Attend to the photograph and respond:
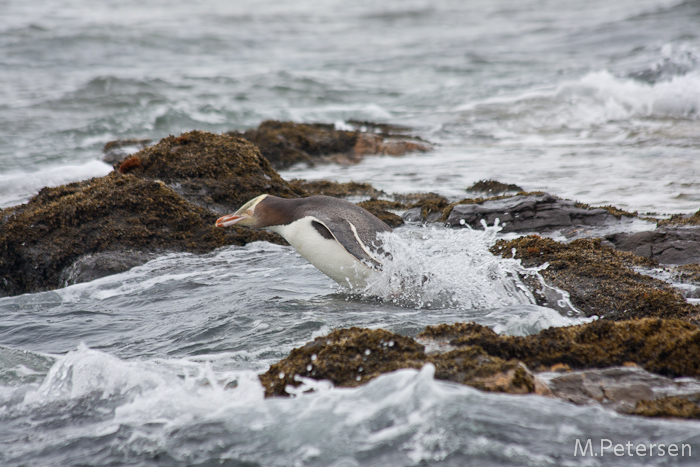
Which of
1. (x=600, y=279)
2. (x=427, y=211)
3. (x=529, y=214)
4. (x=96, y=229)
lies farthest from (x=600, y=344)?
(x=96, y=229)

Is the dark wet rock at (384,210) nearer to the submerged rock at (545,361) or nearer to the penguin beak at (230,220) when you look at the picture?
the penguin beak at (230,220)

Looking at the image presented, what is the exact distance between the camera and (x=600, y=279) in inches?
181

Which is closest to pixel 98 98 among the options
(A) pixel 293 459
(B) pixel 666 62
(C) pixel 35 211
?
A: (C) pixel 35 211

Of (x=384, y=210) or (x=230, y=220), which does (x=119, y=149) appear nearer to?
(x=384, y=210)

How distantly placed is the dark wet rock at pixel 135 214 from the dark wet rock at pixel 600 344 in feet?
12.1

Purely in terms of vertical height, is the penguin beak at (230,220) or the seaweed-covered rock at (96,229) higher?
the penguin beak at (230,220)

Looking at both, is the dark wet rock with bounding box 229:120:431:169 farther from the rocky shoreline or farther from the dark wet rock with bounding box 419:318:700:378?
the dark wet rock with bounding box 419:318:700:378

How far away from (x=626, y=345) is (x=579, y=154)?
312 inches

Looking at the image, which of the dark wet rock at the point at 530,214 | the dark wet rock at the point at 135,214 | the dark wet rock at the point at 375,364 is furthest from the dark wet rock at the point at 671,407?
the dark wet rock at the point at 135,214

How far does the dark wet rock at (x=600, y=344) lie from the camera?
10.00ft

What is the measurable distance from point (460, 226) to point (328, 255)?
190 centimetres

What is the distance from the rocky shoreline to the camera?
2.98 m

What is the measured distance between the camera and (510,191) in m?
7.89

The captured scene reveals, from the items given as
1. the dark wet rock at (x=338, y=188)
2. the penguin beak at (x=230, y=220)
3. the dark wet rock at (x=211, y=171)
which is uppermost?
the dark wet rock at (x=211, y=171)
